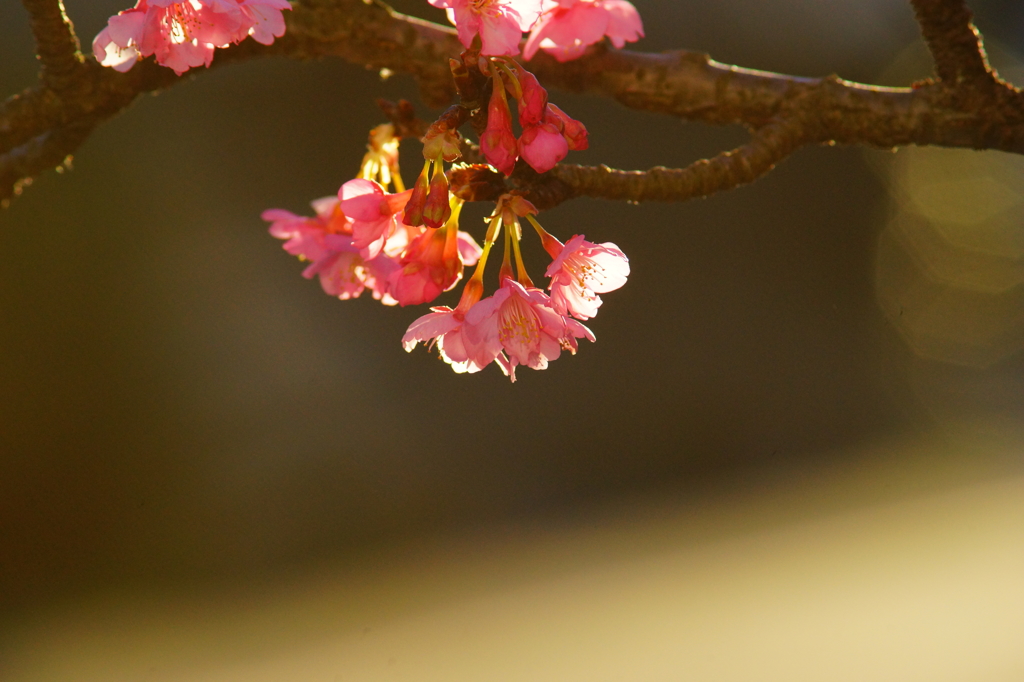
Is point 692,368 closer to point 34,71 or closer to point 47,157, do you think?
point 47,157

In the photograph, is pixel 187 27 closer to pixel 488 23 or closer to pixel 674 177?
pixel 488 23

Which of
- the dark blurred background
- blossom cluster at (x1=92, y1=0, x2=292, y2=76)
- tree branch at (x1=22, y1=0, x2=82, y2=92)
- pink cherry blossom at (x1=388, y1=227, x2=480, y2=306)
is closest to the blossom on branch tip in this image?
pink cherry blossom at (x1=388, y1=227, x2=480, y2=306)

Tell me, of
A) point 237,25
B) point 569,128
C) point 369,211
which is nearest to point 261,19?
point 237,25

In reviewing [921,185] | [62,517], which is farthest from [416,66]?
[921,185]

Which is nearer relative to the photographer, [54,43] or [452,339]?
[452,339]

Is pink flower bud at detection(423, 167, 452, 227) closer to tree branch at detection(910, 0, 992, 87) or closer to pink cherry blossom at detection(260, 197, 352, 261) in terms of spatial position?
pink cherry blossom at detection(260, 197, 352, 261)

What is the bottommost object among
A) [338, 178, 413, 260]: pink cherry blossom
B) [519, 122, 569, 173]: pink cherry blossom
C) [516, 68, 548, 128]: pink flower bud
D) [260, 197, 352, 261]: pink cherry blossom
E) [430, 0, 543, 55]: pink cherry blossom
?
[338, 178, 413, 260]: pink cherry blossom

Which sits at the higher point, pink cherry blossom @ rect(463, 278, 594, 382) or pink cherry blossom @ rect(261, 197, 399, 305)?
pink cherry blossom @ rect(261, 197, 399, 305)
